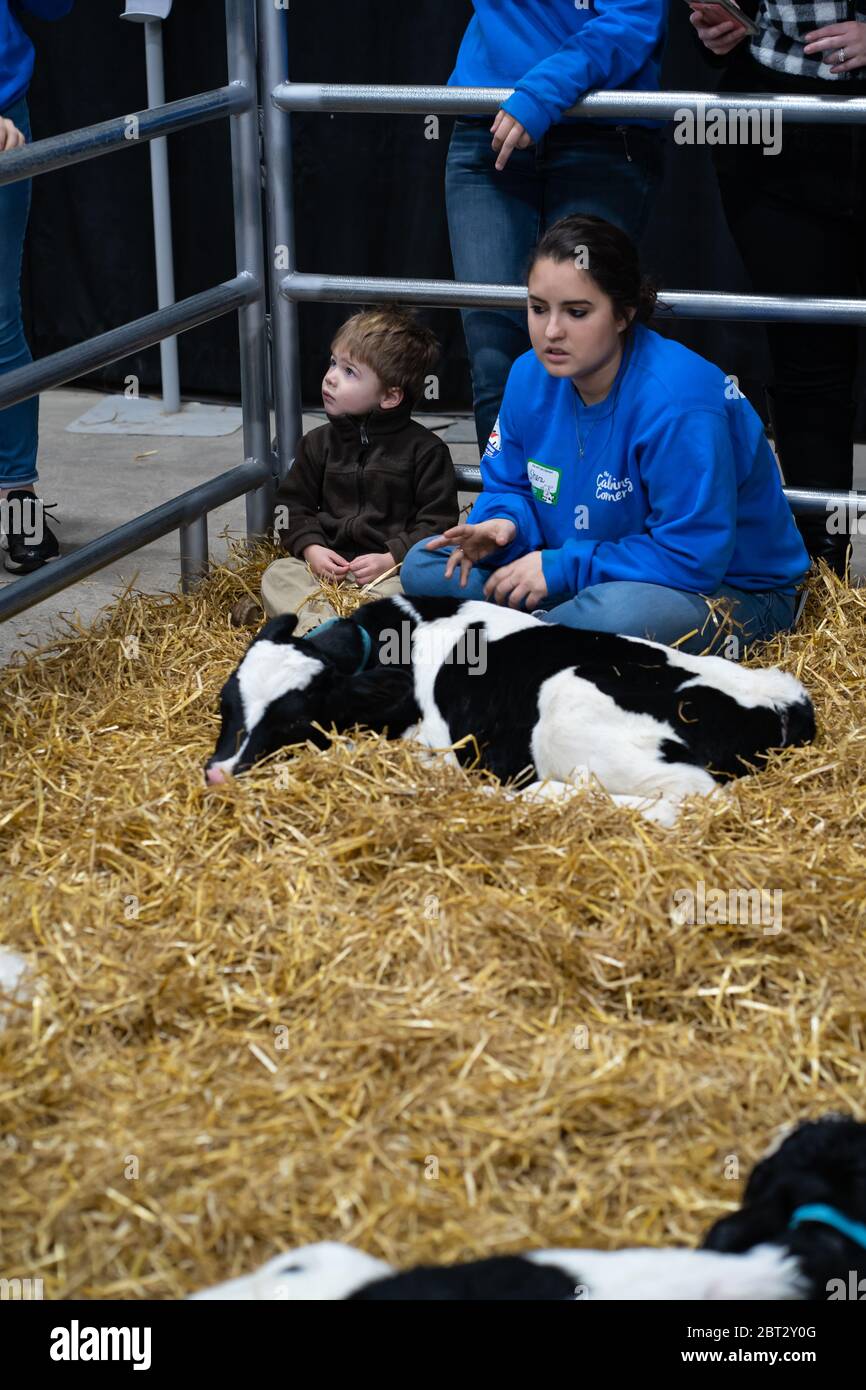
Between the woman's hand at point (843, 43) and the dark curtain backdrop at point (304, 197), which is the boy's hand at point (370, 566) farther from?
the dark curtain backdrop at point (304, 197)

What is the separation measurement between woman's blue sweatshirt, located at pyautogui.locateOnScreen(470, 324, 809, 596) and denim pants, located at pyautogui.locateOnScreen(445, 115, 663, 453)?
34 centimetres

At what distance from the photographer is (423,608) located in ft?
9.38

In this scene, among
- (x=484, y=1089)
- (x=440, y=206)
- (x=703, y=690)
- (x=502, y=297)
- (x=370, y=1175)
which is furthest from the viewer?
(x=440, y=206)

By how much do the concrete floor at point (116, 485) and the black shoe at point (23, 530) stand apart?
2.8 inches

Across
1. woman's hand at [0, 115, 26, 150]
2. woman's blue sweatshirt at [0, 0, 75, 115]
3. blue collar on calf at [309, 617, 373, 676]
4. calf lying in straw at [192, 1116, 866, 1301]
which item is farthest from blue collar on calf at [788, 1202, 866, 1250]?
woman's blue sweatshirt at [0, 0, 75, 115]

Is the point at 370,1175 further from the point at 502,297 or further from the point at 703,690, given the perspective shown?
the point at 502,297

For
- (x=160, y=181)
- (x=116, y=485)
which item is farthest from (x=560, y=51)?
(x=160, y=181)

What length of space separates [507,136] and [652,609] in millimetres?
1036

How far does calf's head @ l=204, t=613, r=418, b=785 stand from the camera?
2.61 metres

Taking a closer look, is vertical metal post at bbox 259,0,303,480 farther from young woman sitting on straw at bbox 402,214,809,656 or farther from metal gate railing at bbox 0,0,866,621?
young woman sitting on straw at bbox 402,214,809,656

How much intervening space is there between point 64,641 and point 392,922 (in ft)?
4.91

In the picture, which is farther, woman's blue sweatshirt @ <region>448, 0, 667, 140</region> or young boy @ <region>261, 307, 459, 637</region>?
young boy @ <region>261, 307, 459, 637</region>

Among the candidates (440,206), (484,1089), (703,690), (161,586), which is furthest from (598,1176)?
(440,206)

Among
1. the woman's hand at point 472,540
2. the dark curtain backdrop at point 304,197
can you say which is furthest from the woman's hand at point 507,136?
the dark curtain backdrop at point 304,197
